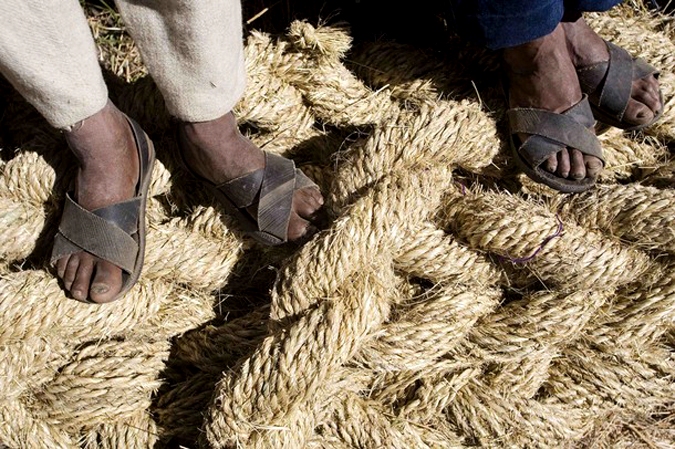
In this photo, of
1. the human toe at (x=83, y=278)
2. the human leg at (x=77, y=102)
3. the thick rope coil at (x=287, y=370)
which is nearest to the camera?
the human leg at (x=77, y=102)

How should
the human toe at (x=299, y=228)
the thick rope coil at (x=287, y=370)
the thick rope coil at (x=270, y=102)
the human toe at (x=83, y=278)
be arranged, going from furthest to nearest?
1. the thick rope coil at (x=270, y=102)
2. the human toe at (x=299, y=228)
3. the human toe at (x=83, y=278)
4. the thick rope coil at (x=287, y=370)

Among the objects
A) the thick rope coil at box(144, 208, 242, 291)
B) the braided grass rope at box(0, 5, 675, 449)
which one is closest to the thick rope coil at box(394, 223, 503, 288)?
the braided grass rope at box(0, 5, 675, 449)

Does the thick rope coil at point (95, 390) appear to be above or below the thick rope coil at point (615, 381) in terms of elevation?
below

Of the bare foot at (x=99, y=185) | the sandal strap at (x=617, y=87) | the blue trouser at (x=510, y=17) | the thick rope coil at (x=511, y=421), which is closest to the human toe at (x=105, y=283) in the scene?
the bare foot at (x=99, y=185)

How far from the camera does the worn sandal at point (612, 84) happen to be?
1.46 metres

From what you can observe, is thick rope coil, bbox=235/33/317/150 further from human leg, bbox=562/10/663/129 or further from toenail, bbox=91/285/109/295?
human leg, bbox=562/10/663/129

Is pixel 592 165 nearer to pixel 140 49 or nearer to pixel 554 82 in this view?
pixel 554 82

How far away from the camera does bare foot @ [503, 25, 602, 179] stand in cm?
140

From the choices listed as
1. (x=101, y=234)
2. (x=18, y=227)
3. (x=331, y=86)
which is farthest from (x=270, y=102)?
(x=18, y=227)

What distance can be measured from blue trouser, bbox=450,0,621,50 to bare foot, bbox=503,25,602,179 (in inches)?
2.3

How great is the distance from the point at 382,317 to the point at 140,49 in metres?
0.65

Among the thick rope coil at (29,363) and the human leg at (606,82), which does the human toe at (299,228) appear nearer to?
the thick rope coil at (29,363)

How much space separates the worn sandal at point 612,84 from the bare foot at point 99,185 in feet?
3.11

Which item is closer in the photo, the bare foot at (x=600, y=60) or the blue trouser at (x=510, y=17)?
the blue trouser at (x=510, y=17)
